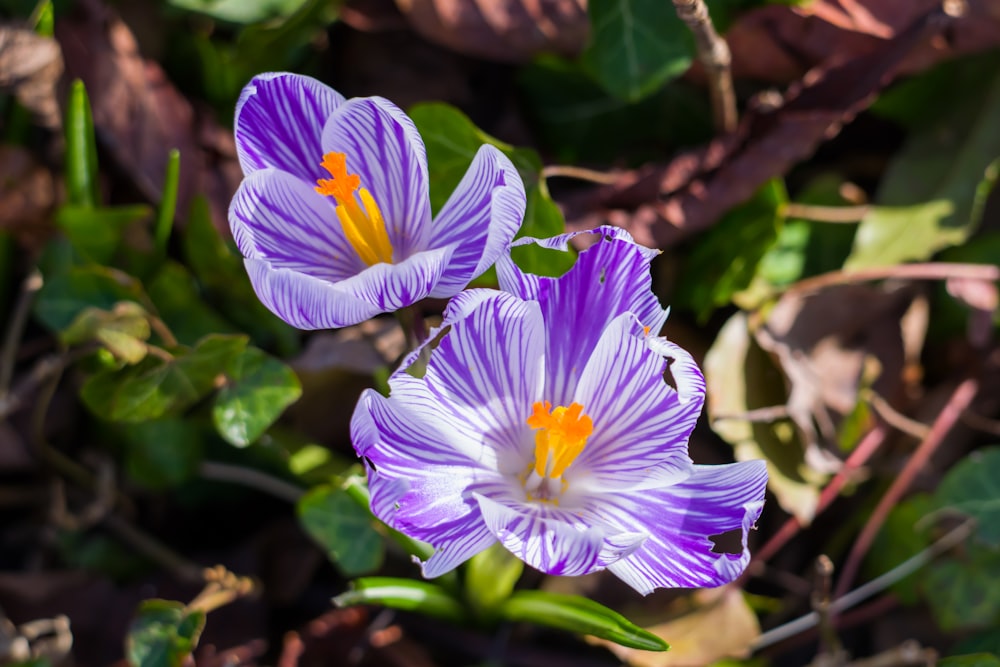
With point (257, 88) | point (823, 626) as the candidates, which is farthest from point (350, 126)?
point (823, 626)

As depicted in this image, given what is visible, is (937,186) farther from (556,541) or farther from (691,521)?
(556,541)

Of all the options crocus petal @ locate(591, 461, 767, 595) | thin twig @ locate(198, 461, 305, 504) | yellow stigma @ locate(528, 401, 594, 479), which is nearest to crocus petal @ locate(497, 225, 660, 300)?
yellow stigma @ locate(528, 401, 594, 479)

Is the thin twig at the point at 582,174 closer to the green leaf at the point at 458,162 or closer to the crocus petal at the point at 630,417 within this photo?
the green leaf at the point at 458,162

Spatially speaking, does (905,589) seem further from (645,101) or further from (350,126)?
(350,126)

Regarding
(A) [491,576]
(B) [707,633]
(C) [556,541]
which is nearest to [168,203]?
(A) [491,576]

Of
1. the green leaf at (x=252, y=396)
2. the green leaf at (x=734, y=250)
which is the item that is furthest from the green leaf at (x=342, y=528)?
the green leaf at (x=734, y=250)


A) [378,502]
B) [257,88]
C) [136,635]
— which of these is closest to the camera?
[378,502]

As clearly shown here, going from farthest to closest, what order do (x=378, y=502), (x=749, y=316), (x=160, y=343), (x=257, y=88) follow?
(x=749, y=316) → (x=160, y=343) → (x=257, y=88) → (x=378, y=502)
